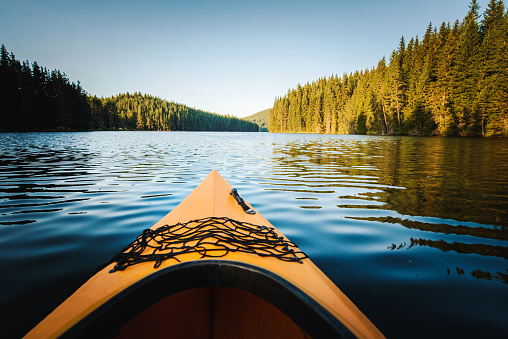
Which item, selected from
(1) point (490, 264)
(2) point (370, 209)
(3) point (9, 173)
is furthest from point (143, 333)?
(3) point (9, 173)

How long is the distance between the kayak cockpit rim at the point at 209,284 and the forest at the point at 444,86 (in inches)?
1438

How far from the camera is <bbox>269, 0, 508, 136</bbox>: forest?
87.3 feet

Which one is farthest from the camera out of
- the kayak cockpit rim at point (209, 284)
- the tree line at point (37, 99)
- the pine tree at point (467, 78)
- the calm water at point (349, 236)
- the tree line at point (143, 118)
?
the tree line at point (143, 118)

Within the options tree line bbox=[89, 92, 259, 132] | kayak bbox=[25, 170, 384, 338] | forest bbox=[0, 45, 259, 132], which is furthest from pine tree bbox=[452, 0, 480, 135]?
tree line bbox=[89, 92, 259, 132]

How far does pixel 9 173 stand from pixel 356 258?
32.2 ft

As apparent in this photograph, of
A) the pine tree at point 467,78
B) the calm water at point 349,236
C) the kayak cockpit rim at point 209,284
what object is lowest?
the calm water at point 349,236

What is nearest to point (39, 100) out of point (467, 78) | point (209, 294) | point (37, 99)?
point (37, 99)

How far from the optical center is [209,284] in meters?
1.30

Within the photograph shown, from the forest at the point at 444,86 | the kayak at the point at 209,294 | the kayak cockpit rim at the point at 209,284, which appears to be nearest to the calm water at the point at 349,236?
the kayak at the point at 209,294

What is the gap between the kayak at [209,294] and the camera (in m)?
1.06

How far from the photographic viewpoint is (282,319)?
1.52 meters

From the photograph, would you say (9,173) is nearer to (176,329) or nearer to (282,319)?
(176,329)

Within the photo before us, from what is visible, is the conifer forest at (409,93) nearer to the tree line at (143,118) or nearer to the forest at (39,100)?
the forest at (39,100)

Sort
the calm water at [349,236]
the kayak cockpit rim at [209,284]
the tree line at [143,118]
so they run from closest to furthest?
the kayak cockpit rim at [209,284], the calm water at [349,236], the tree line at [143,118]
